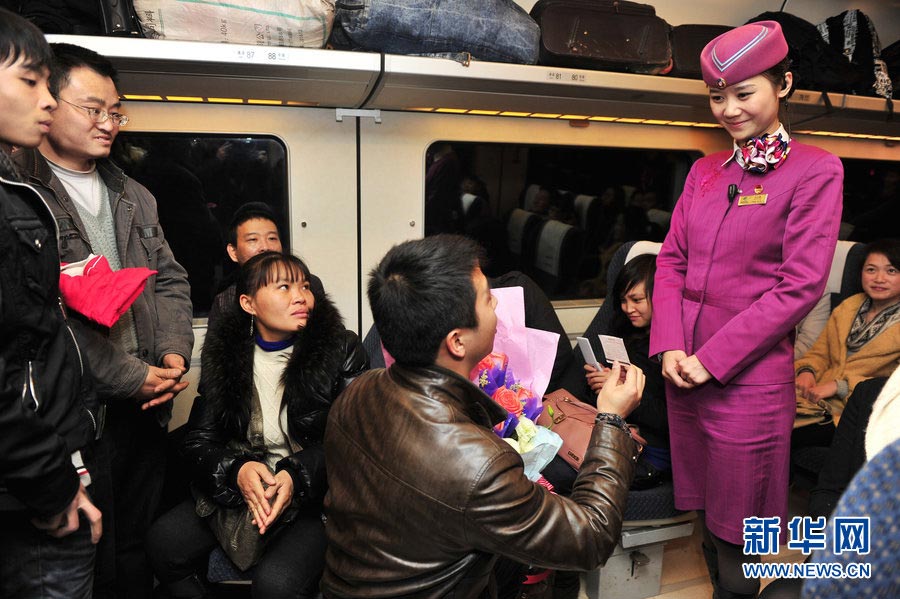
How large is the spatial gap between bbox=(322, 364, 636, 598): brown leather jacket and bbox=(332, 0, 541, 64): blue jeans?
1561mm

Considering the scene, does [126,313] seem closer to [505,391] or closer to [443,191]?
[505,391]

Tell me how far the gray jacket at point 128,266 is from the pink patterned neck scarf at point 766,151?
6.72 ft

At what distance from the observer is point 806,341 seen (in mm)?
3307

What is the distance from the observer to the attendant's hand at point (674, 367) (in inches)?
77.1

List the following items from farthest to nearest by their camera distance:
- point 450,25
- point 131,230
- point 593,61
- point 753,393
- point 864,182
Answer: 1. point 864,182
2. point 593,61
3. point 450,25
4. point 131,230
5. point 753,393

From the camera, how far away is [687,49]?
295cm

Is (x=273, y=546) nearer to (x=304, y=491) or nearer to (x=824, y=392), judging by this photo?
(x=304, y=491)

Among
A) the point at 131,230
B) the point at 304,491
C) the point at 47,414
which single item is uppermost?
the point at 131,230

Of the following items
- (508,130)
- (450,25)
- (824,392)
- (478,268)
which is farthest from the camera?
(508,130)

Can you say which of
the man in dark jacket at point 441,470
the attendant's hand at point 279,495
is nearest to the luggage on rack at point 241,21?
the man in dark jacket at point 441,470

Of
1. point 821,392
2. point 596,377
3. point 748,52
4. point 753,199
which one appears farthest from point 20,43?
point 821,392

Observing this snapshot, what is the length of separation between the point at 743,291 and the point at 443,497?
1276 mm

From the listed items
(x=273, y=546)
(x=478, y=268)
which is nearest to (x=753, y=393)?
(x=478, y=268)

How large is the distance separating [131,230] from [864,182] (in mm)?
4620
